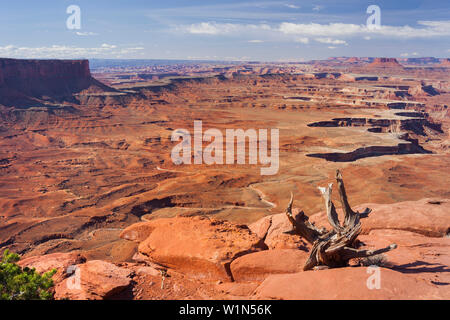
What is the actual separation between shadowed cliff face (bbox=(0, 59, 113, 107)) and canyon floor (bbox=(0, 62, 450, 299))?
20.5 ft

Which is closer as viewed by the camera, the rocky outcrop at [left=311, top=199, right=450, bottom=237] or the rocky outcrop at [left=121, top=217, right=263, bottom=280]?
the rocky outcrop at [left=121, top=217, right=263, bottom=280]

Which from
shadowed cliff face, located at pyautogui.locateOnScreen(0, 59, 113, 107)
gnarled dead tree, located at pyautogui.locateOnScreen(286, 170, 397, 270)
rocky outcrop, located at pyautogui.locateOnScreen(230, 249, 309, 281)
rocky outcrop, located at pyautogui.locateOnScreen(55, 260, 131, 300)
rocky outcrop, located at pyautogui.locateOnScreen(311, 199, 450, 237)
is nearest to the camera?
gnarled dead tree, located at pyautogui.locateOnScreen(286, 170, 397, 270)

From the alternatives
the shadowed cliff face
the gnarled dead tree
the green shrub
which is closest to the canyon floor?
the gnarled dead tree

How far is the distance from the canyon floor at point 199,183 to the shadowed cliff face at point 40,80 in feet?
20.5

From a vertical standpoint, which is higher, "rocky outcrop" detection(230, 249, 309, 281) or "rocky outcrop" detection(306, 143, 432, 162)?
"rocky outcrop" detection(230, 249, 309, 281)

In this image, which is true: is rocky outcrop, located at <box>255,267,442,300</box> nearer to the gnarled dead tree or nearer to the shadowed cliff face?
the gnarled dead tree

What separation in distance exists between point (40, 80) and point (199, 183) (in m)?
68.7

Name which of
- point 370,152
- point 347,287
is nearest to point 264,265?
point 347,287

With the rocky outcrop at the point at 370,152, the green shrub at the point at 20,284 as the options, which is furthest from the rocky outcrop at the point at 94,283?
the rocky outcrop at the point at 370,152

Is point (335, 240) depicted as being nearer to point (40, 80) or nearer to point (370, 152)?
point (370, 152)

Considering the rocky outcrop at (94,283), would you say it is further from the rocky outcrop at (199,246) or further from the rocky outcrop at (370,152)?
the rocky outcrop at (370,152)

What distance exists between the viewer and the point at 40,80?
7919cm

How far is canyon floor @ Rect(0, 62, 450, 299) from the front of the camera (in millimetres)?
8164
